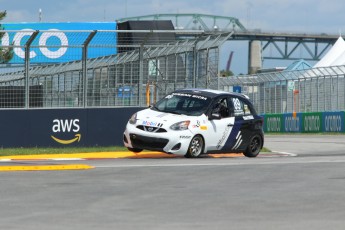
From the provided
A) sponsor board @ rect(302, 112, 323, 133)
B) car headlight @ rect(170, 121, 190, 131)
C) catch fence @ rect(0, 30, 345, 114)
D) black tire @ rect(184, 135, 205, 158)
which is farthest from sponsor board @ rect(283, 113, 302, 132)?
car headlight @ rect(170, 121, 190, 131)

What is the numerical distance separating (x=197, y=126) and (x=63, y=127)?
4.06m

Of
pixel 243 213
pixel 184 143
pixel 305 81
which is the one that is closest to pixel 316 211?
pixel 243 213

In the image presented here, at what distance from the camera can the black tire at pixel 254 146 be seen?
2247cm

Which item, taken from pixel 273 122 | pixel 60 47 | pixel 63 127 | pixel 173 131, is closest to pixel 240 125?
pixel 173 131

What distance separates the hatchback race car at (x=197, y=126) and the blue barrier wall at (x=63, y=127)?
2.55 metres

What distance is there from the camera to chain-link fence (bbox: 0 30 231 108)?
76.2 ft

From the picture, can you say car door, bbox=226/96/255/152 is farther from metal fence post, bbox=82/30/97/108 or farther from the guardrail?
the guardrail

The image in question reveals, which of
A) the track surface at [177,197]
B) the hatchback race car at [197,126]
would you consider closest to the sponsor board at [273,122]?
the hatchback race car at [197,126]

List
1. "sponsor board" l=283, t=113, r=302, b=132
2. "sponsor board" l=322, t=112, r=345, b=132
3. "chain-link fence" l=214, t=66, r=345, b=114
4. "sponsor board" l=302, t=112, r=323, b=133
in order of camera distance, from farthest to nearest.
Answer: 1. "chain-link fence" l=214, t=66, r=345, b=114
2. "sponsor board" l=283, t=113, r=302, b=132
3. "sponsor board" l=302, t=112, r=323, b=133
4. "sponsor board" l=322, t=112, r=345, b=132

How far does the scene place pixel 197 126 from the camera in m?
21.0

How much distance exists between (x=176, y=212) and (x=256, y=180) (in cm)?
436

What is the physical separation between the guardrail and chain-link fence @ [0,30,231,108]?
20.5 meters

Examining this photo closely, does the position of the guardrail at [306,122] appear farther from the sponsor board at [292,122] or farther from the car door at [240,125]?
the car door at [240,125]

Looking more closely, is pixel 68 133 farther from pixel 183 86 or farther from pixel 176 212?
pixel 176 212
